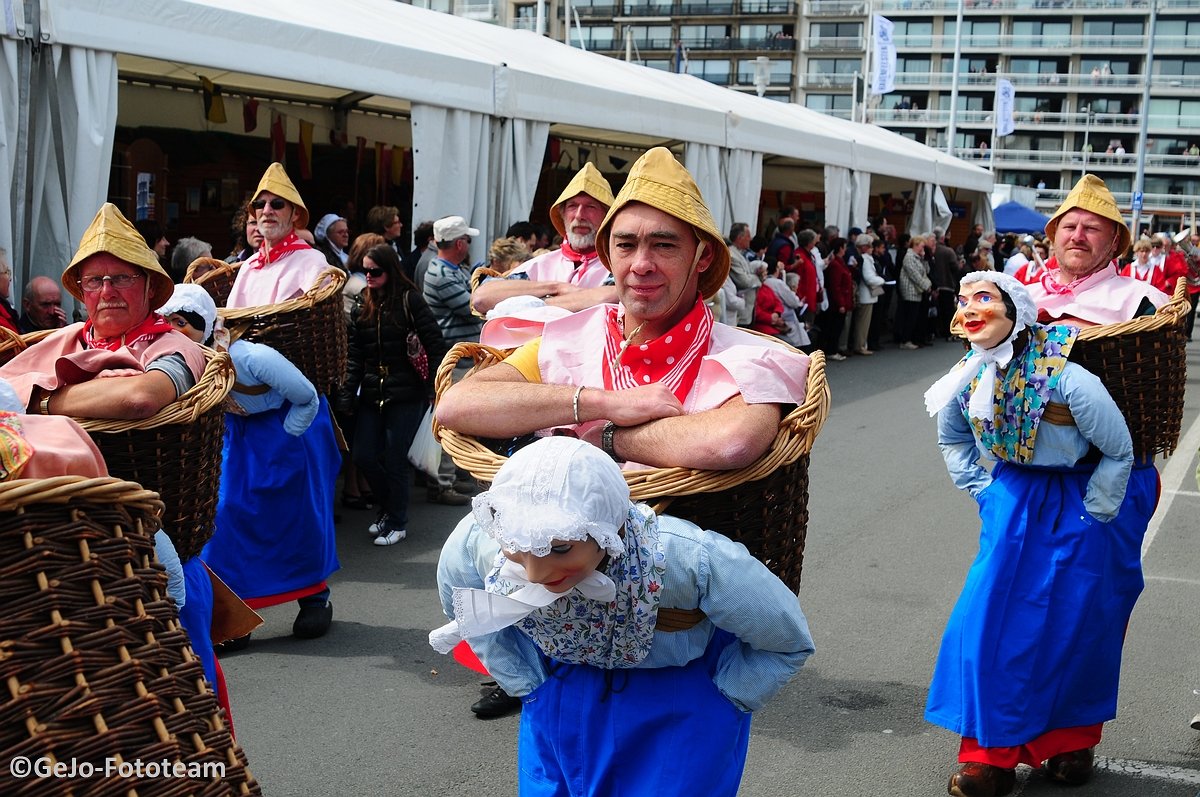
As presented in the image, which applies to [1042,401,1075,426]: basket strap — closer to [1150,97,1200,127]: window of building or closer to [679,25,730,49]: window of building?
[1150,97,1200,127]: window of building

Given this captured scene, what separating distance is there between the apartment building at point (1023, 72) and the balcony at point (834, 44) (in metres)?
0.11

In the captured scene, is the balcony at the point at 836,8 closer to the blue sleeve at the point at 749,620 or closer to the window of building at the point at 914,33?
the window of building at the point at 914,33

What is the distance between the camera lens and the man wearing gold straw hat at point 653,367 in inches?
92.6

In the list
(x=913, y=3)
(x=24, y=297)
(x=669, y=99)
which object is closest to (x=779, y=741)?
(x=24, y=297)

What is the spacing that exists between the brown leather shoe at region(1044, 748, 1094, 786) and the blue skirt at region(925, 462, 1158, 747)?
145 millimetres

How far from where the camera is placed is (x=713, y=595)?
7.45 ft

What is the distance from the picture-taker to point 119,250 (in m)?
3.91

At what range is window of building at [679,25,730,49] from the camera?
95.7 m

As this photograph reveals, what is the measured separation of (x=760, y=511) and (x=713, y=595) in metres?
0.21

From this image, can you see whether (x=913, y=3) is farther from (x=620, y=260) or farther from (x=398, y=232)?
(x=620, y=260)

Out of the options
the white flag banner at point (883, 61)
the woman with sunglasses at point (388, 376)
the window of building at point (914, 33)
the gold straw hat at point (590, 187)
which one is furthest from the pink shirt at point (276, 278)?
the window of building at point (914, 33)

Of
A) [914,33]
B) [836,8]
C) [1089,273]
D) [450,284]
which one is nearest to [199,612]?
[1089,273]

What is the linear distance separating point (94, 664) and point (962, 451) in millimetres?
3501

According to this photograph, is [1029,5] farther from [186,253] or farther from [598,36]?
[186,253]
